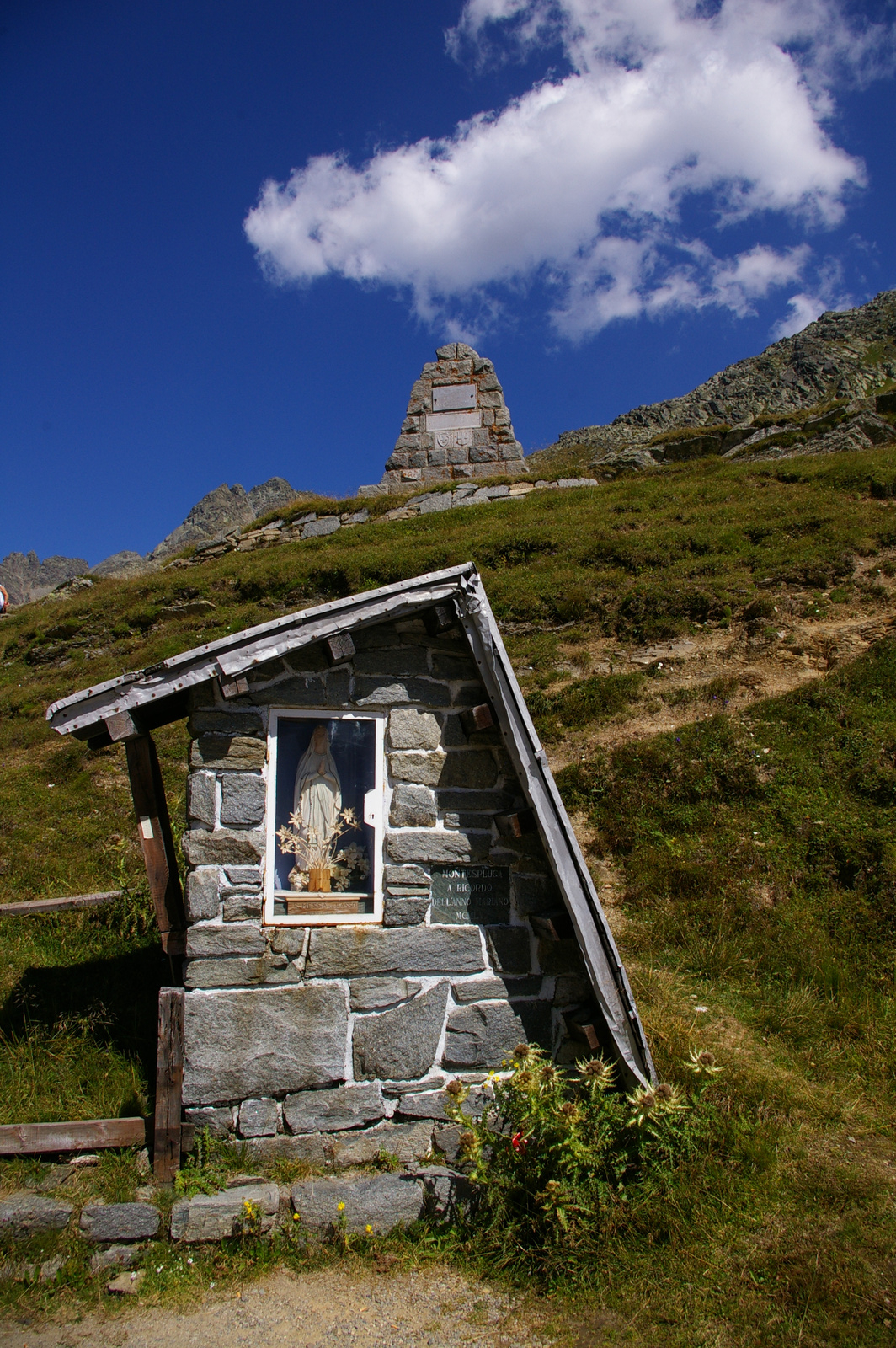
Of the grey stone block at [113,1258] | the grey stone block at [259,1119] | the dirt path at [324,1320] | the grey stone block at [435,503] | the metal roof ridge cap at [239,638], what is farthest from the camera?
the grey stone block at [435,503]

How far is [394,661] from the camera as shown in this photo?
5113 mm

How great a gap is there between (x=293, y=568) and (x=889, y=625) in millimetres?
9439

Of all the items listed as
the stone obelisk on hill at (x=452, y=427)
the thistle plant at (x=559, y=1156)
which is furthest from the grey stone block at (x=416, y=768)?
the stone obelisk on hill at (x=452, y=427)

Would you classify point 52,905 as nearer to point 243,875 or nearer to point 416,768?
point 243,875

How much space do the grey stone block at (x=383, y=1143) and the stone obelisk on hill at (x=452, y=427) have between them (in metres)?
14.7

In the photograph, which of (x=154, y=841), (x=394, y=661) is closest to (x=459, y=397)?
(x=394, y=661)

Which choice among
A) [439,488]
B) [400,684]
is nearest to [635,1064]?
[400,684]

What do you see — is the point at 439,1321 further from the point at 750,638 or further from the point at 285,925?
the point at 750,638

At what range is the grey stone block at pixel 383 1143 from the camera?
4516 millimetres

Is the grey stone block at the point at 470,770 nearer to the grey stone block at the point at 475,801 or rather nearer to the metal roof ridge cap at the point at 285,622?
the grey stone block at the point at 475,801

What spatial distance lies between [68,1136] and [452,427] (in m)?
16.0

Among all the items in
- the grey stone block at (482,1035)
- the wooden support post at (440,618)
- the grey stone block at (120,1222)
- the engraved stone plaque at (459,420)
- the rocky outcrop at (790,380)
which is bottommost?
the grey stone block at (120,1222)

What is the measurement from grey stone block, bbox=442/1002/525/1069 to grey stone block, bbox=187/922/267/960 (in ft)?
4.22

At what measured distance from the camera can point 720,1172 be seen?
421 centimetres
